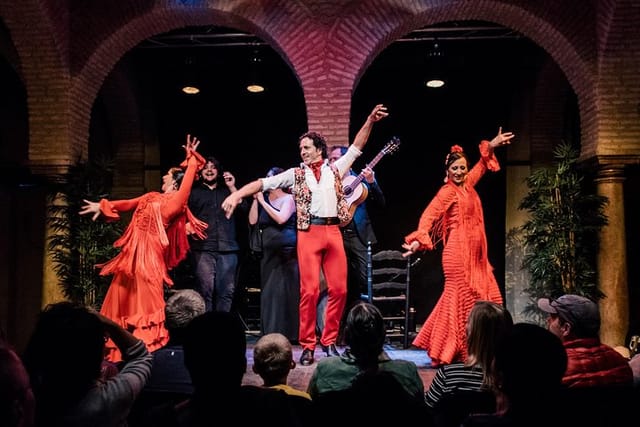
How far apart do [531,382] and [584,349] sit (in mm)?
1078

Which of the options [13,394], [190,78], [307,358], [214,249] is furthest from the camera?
[190,78]

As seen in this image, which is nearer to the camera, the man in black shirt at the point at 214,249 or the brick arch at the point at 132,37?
the man in black shirt at the point at 214,249

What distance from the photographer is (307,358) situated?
539 centimetres

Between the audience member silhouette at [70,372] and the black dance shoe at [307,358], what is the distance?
3.38 m

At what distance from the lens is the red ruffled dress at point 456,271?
5438 mm

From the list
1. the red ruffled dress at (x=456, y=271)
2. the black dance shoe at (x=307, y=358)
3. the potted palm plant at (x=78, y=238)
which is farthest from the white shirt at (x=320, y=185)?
the potted palm plant at (x=78, y=238)

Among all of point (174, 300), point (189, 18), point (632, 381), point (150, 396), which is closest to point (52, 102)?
point (189, 18)

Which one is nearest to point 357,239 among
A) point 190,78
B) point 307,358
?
point 307,358

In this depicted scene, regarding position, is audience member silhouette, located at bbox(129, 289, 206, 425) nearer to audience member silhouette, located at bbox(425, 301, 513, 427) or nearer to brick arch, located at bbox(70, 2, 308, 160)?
audience member silhouette, located at bbox(425, 301, 513, 427)

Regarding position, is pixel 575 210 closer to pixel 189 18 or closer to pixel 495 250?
pixel 495 250

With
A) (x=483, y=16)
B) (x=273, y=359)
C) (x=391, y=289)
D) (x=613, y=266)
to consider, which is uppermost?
(x=483, y=16)

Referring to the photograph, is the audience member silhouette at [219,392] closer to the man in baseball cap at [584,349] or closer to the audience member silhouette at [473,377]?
the audience member silhouette at [473,377]

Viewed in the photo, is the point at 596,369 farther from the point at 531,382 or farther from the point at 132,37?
the point at 132,37

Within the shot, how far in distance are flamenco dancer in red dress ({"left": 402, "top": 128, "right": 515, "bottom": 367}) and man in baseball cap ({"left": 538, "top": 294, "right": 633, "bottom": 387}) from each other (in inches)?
89.6
